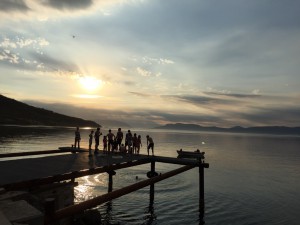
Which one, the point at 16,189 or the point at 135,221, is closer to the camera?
the point at 16,189

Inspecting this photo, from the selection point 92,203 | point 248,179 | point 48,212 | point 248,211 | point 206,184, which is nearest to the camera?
point 48,212

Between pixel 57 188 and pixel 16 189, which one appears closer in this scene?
pixel 16 189

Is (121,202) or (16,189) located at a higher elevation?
(16,189)

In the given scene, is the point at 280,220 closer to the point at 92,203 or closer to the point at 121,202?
the point at 121,202

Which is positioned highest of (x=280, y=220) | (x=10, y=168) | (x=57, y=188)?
(x=10, y=168)

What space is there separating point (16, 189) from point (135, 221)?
34.6 ft

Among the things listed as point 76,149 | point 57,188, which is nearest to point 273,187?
point 76,149

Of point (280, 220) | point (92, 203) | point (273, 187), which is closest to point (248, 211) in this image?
point (280, 220)

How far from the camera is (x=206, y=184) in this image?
35.7 metres

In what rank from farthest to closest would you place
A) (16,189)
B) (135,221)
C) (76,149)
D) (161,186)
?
(161,186), (76,149), (135,221), (16,189)

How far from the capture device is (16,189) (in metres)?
11.5

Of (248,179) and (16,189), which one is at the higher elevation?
(16,189)

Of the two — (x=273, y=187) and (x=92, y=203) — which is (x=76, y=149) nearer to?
(x=92, y=203)

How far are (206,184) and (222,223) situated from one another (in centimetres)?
1528
